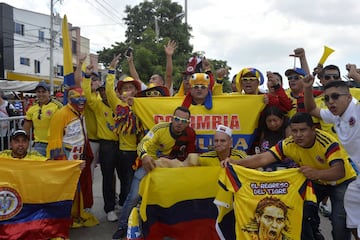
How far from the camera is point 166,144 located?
14.8ft

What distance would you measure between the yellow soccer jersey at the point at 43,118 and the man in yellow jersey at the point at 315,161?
9.19 feet

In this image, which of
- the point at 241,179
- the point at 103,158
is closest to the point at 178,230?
the point at 241,179

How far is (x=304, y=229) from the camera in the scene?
369 centimetres

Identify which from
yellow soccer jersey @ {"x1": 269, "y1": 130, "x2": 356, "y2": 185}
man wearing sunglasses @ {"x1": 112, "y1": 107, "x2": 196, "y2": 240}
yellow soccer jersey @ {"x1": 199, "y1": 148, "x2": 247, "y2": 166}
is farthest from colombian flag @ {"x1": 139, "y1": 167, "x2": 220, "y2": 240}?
yellow soccer jersey @ {"x1": 269, "y1": 130, "x2": 356, "y2": 185}

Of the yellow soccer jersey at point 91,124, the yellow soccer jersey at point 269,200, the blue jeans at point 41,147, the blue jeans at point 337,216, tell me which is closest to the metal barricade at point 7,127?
the blue jeans at point 41,147

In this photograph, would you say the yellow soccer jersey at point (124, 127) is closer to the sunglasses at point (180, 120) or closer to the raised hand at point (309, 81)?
the sunglasses at point (180, 120)

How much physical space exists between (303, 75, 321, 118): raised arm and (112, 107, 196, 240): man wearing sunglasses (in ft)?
4.33

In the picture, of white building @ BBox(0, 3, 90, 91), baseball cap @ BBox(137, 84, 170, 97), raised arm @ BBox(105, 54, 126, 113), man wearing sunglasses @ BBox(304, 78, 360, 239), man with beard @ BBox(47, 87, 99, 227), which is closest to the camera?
man wearing sunglasses @ BBox(304, 78, 360, 239)

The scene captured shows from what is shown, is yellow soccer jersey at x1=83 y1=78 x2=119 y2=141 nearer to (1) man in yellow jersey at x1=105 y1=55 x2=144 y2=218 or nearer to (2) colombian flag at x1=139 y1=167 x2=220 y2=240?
(1) man in yellow jersey at x1=105 y1=55 x2=144 y2=218

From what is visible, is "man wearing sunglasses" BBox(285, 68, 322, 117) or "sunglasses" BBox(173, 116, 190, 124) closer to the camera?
"sunglasses" BBox(173, 116, 190, 124)

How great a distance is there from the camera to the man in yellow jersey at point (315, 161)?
137 inches

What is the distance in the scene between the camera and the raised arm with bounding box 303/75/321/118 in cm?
395

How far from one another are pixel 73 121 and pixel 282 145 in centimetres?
276

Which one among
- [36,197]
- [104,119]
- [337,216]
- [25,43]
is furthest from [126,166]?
[25,43]
